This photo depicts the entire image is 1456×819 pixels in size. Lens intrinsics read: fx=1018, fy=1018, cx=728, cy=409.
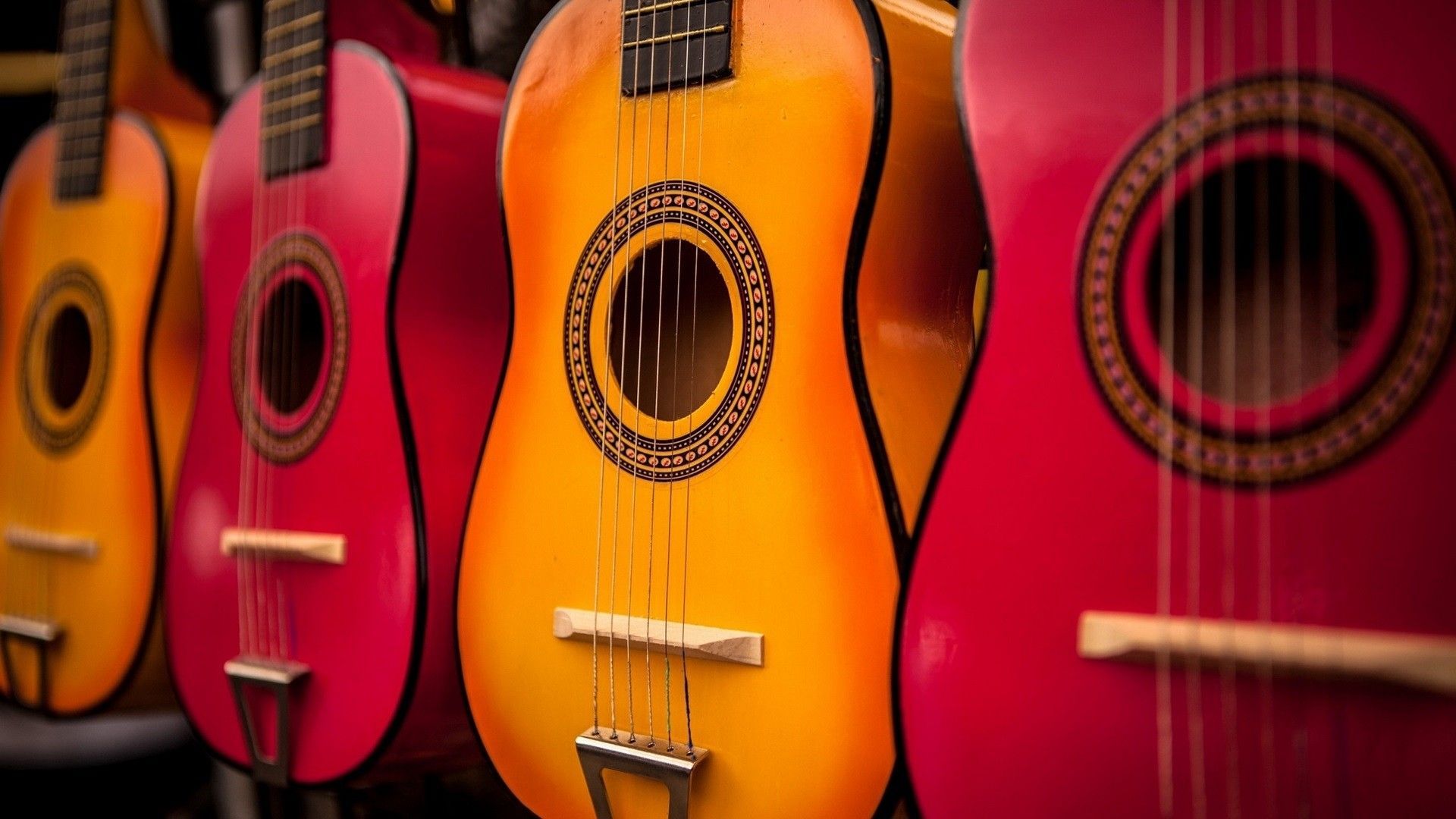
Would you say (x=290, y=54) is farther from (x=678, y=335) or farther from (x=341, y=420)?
(x=678, y=335)

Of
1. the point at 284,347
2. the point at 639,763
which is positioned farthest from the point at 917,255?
the point at 284,347

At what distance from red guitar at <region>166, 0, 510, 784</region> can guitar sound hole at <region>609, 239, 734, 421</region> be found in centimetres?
20

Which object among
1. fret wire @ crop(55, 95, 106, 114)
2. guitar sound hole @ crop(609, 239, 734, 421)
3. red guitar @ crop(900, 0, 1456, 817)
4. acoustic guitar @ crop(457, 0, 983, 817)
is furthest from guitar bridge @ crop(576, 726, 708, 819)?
fret wire @ crop(55, 95, 106, 114)

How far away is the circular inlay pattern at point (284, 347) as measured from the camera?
1.02 metres

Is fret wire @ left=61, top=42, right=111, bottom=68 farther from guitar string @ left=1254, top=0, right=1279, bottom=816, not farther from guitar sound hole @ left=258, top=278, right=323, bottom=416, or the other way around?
guitar string @ left=1254, top=0, right=1279, bottom=816

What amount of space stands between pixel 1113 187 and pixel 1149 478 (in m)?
0.17

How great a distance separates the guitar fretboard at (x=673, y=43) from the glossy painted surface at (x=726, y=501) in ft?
0.04

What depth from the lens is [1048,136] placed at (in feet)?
1.97

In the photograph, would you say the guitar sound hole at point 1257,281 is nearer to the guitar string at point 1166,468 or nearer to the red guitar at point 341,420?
the guitar string at point 1166,468

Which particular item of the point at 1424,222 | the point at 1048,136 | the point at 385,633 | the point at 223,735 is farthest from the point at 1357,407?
the point at 223,735

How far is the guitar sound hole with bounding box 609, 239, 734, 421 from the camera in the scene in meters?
0.87

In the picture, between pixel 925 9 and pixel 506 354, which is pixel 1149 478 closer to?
pixel 925 9

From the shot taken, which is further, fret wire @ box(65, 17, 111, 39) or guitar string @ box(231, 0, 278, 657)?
fret wire @ box(65, 17, 111, 39)

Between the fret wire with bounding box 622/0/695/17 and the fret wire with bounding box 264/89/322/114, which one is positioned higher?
the fret wire with bounding box 264/89/322/114
